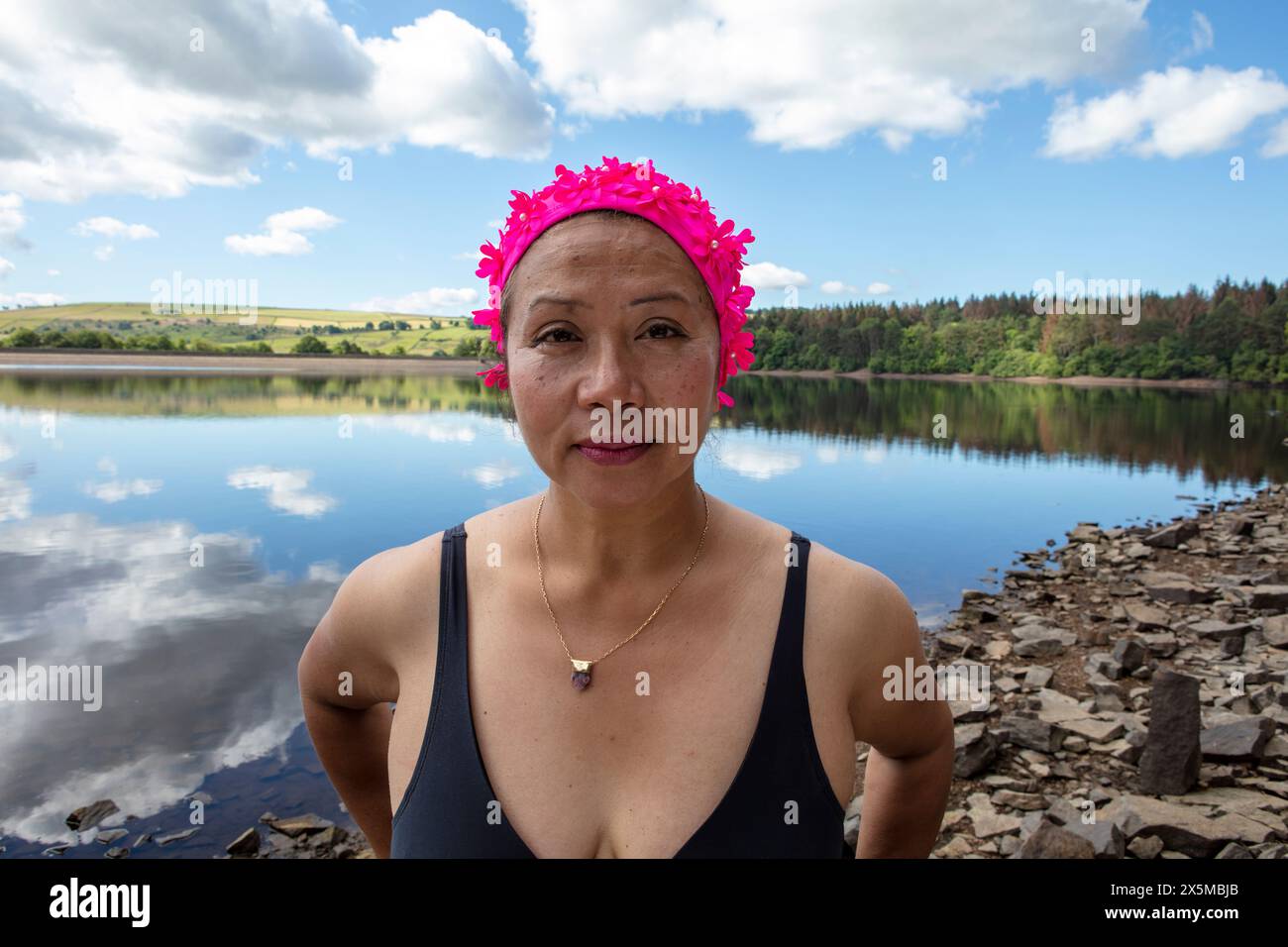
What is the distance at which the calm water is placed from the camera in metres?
7.00

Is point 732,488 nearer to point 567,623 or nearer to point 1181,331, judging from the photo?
point 567,623

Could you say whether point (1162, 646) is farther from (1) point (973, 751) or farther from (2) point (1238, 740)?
(1) point (973, 751)

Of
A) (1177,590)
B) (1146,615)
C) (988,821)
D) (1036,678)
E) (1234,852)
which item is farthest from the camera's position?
(1177,590)

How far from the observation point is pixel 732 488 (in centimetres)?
2205

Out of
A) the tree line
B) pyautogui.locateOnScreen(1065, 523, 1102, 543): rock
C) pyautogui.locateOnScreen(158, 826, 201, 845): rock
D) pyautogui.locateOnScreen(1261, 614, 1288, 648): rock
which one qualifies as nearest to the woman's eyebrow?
pyautogui.locateOnScreen(158, 826, 201, 845): rock

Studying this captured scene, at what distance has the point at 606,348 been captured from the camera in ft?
5.67

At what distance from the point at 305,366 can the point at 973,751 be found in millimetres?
113968

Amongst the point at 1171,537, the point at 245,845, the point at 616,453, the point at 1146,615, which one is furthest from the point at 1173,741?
the point at 1171,537

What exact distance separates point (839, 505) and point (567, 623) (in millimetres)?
19201

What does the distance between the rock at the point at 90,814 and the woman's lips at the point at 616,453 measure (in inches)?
269

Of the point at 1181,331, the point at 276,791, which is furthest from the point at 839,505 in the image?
the point at 1181,331

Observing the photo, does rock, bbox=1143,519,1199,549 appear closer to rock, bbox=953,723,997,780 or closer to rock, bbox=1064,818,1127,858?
rock, bbox=953,723,997,780

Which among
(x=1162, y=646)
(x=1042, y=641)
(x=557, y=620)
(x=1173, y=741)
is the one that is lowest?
(x=1042, y=641)

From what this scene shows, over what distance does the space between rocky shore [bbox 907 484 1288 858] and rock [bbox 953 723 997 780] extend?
0.01m
